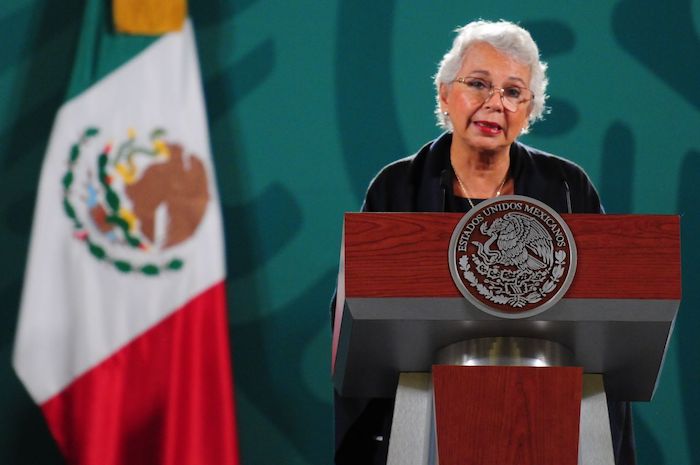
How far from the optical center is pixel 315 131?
142 inches

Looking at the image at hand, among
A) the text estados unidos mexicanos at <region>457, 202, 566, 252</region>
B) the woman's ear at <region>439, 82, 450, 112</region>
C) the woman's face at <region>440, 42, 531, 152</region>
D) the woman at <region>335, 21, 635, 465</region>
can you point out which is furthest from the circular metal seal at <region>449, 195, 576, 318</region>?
the woman's ear at <region>439, 82, 450, 112</region>

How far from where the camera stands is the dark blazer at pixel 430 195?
2.11 metres

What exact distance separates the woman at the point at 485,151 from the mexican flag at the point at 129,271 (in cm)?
105

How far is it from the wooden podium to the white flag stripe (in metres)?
1.85

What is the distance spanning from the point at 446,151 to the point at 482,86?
0.56ft

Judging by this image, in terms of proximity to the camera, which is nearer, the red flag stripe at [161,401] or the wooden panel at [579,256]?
the wooden panel at [579,256]

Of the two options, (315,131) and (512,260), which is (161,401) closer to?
(315,131)

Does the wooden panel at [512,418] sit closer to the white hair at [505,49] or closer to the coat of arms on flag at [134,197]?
the white hair at [505,49]

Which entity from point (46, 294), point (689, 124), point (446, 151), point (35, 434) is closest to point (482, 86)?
point (446, 151)

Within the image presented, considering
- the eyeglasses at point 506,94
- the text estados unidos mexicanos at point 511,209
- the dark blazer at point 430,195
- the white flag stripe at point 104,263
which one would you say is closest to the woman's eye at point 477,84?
the eyeglasses at point 506,94

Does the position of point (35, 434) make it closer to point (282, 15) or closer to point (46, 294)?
point (46, 294)

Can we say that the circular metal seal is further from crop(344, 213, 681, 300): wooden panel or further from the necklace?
the necklace

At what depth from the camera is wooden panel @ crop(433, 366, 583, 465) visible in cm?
152

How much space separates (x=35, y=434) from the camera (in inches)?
134
